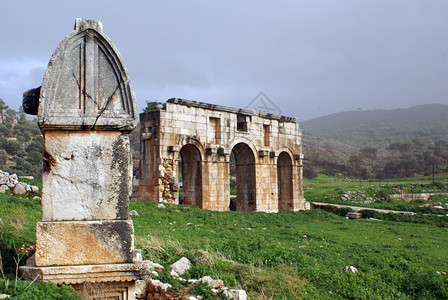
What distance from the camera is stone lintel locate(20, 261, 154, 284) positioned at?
3133mm

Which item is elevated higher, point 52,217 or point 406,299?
point 52,217

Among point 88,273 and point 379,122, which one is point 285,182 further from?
point 379,122

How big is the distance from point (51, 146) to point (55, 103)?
370 millimetres

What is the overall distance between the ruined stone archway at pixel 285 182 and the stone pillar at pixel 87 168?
1659 centimetres

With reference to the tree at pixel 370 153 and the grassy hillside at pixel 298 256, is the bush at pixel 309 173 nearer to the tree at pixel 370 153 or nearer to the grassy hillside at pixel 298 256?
the tree at pixel 370 153

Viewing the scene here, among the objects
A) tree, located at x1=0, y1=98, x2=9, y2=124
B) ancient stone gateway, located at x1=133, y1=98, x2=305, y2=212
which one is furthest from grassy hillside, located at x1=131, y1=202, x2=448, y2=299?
tree, located at x1=0, y1=98, x2=9, y2=124

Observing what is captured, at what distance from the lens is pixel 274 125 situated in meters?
18.8

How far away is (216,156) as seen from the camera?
15.8 m

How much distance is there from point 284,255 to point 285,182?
1315 centimetres

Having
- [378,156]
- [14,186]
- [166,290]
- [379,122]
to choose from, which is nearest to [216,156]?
[14,186]

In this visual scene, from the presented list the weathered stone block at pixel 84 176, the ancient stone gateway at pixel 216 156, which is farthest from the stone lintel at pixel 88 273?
the ancient stone gateway at pixel 216 156

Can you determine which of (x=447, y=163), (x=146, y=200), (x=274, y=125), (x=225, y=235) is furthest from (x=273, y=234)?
(x=447, y=163)

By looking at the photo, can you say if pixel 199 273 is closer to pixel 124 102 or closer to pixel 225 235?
pixel 124 102

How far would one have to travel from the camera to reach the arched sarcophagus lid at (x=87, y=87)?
3.34 meters
